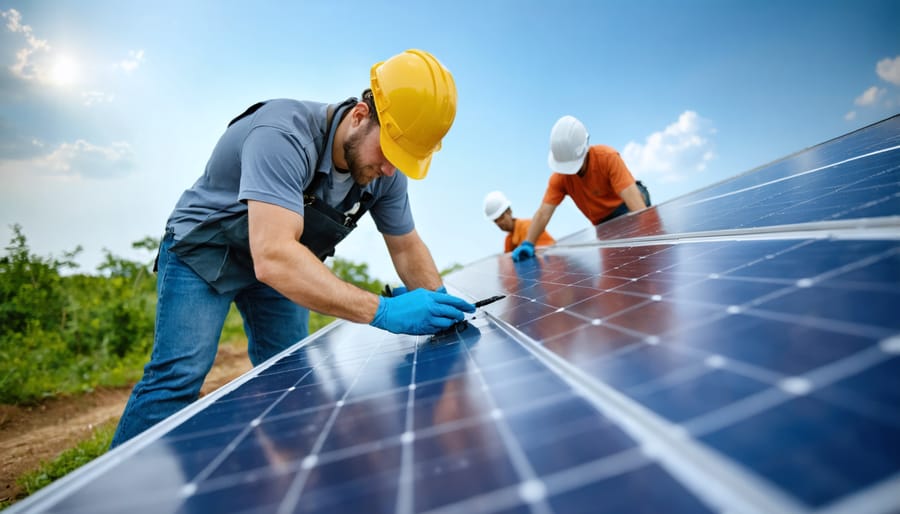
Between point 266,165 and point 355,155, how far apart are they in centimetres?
79

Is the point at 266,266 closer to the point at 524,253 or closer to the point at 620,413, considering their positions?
the point at 620,413

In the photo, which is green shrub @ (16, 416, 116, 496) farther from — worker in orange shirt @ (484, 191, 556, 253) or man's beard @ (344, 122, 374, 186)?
worker in orange shirt @ (484, 191, 556, 253)

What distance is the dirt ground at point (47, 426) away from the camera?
17.5 feet

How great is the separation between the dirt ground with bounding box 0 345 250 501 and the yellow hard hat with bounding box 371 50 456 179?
5.67 meters

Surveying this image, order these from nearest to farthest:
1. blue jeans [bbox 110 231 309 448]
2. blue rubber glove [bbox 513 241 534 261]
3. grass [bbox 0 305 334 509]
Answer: blue jeans [bbox 110 231 309 448] < grass [bbox 0 305 334 509] < blue rubber glove [bbox 513 241 534 261]

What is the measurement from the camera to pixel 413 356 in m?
1.93

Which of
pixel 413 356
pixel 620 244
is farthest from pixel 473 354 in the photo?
pixel 620 244

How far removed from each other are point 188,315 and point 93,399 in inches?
290

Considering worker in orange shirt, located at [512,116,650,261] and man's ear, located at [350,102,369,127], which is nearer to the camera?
man's ear, located at [350,102,369,127]

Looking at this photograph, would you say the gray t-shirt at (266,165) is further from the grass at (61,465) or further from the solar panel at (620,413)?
the grass at (61,465)

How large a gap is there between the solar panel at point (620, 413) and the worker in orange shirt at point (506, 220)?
8.03m

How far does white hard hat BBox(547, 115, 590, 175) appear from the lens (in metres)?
6.83

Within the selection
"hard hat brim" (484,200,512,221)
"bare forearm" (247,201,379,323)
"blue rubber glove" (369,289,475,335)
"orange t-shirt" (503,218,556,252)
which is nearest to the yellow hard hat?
"bare forearm" (247,201,379,323)

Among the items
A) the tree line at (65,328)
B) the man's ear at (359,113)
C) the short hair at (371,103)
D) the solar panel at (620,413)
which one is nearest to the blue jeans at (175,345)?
the solar panel at (620,413)
